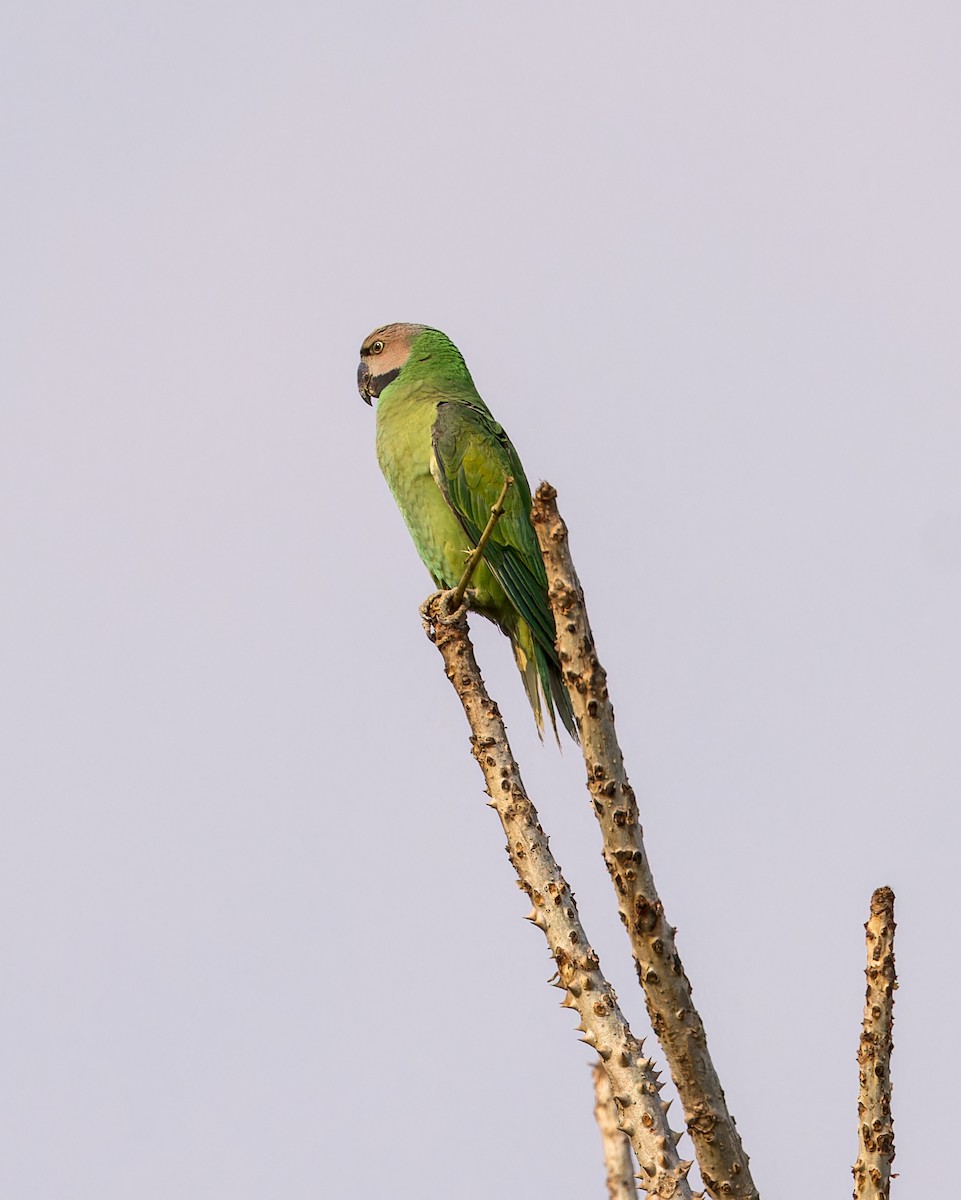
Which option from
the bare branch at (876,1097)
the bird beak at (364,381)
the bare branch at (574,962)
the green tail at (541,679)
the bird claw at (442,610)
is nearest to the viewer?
the bare branch at (876,1097)

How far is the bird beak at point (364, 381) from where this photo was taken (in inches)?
407

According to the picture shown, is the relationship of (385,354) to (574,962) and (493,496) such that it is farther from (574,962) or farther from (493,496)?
(574,962)

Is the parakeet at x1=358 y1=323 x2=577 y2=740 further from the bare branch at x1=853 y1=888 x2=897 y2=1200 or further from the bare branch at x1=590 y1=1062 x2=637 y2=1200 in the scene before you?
the bare branch at x1=853 y1=888 x2=897 y2=1200

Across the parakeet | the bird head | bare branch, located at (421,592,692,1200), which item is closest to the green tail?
the parakeet

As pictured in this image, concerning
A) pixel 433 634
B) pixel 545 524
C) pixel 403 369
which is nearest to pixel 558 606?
pixel 545 524

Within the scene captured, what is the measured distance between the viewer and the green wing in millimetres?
8008

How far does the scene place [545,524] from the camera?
451 cm

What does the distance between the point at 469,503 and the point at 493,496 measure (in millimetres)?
158

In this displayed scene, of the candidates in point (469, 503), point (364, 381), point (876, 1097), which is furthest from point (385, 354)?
point (876, 1097)

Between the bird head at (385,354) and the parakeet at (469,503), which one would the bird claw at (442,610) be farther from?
the bird head at (385,354)

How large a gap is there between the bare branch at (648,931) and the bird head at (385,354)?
5.79 meters

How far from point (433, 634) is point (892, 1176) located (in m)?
3.42

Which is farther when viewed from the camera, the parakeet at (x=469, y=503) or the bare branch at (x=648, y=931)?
the parakeet at (x=469, y=503)

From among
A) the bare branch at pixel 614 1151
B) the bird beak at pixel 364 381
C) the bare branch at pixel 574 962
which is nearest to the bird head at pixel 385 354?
the bird beak at pixel 364 381
